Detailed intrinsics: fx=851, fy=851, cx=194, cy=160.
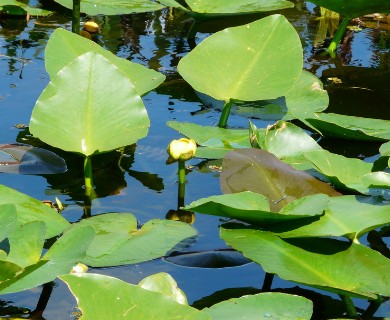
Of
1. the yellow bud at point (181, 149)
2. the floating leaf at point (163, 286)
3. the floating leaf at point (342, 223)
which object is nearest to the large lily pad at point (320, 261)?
the floating leaf at point (342, 223)

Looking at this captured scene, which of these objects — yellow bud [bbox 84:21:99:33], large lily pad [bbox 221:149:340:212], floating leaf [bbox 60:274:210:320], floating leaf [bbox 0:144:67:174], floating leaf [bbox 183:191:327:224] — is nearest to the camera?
floating leaf [bbox 60:274:210:320]

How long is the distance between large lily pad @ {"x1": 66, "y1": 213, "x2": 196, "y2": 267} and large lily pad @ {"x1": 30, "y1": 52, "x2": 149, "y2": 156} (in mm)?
161

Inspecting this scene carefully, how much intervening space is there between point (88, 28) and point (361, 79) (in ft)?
2.45

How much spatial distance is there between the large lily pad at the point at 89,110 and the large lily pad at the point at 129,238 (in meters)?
0.16

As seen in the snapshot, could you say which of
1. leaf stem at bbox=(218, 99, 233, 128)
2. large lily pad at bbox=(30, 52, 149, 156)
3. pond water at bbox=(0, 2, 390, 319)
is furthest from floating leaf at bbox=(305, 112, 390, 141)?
large lily pad at bbox=(30, 52, 149, 156)

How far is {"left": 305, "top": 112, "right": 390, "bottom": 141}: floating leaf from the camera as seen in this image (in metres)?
1.66

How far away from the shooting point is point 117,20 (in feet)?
8.33

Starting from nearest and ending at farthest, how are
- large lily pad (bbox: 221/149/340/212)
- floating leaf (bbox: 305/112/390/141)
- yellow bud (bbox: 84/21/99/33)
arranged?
large lily pad (bbox: 221/149/340/212) < floating leaf (bbox: 305/112/390/141) < yellow bud (bbox: 84/21/99/33)

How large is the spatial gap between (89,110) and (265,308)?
56cm

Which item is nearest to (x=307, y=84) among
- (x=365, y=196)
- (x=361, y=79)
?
(x=361, y=79)

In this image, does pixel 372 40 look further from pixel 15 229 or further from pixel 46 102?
pixel 15 229

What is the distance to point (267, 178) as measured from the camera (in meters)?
1.37

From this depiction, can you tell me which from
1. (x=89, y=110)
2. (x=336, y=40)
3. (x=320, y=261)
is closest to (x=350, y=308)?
(x=320, y=261)

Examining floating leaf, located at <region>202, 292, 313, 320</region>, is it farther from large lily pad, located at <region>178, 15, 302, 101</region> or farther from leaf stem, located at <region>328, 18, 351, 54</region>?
leaf stem, located at <region>328, 18, 351, 54</region>
